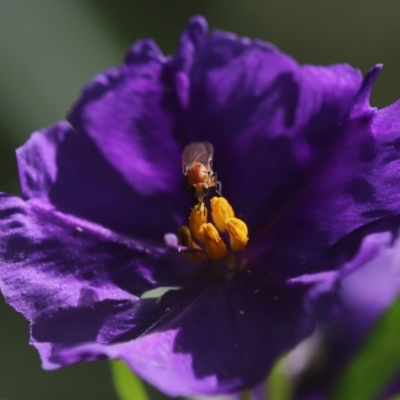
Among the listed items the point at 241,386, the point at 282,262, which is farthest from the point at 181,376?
the point at 282,262

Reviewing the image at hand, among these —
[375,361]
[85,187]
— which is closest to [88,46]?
[85,187]

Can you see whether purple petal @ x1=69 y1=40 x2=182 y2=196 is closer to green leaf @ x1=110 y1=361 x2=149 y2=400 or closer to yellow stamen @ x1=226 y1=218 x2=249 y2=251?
yellow stamen @ x1=226 y1=218 x2=249 y2=251

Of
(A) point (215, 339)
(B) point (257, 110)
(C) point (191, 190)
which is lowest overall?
(A) point (215, 339)

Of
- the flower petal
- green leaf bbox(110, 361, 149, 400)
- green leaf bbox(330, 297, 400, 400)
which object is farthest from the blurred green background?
the flower petal

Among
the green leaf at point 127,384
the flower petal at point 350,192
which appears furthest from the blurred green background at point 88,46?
the flower petal at point 350,192

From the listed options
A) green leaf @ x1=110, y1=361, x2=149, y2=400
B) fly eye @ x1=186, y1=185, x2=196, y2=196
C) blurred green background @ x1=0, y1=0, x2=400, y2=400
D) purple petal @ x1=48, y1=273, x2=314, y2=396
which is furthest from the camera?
blurred green background @ x1=0, y1=0, x2=400, y2=400

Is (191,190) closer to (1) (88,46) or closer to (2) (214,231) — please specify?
(2) (214,231)
